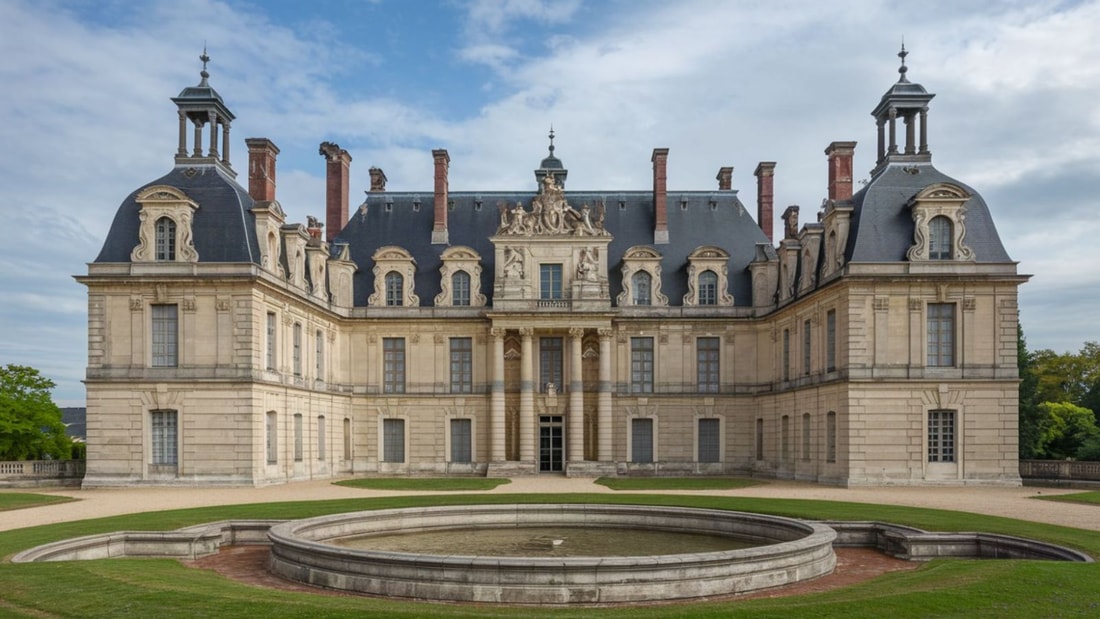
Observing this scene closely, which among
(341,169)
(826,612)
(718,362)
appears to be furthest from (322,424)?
(826,612)

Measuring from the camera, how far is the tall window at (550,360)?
41844 mm

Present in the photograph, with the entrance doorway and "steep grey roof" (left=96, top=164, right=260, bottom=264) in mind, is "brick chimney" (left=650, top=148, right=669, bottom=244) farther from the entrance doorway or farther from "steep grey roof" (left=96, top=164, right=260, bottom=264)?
"steep grey roof" (left=96, top=164, right=260, bottom=264)

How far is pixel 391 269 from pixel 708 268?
1455cm

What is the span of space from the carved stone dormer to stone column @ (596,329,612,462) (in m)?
17.3

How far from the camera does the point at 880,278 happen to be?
32.0m

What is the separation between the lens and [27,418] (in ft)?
117

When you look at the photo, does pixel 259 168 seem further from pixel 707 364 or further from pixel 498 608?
pixel 498 608

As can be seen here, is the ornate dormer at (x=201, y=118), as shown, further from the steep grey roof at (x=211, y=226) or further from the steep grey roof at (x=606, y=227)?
the steep grey roof at (x=606, y=227)

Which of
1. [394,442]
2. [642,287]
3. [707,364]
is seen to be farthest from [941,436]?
[394,442]

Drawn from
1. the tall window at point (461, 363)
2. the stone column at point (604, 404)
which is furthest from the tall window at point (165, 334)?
the stone column at point (604, 404)

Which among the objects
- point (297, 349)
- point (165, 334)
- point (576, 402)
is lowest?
point (576, 402)

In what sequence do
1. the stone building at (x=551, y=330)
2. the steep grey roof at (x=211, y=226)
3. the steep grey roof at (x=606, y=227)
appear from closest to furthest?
the stone building at (x=551, y=330) → the steep grey roof at (x=211, y=226) → the steep grey roof at (x=606, y=227)

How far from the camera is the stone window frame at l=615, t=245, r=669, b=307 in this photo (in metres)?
42.1

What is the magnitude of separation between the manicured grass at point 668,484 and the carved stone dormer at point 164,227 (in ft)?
56.7
